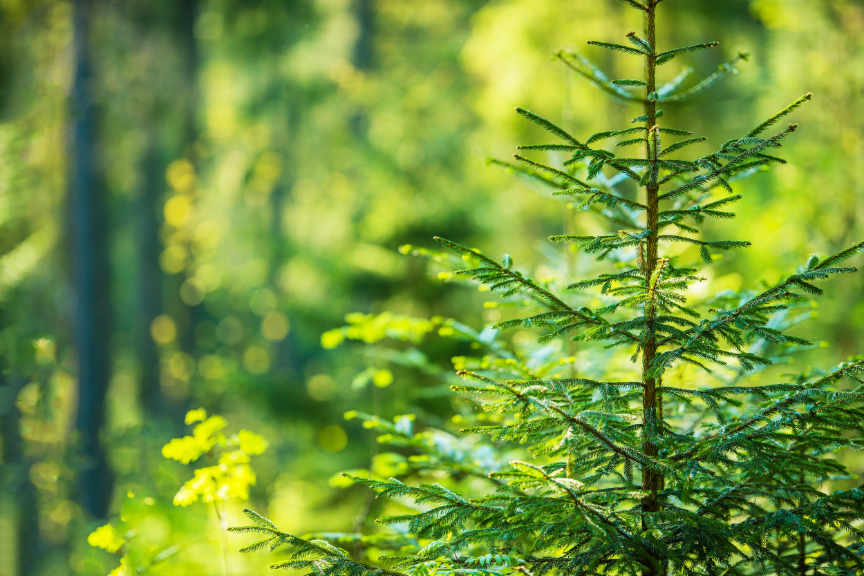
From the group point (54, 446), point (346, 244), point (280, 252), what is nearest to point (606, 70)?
point (346, 244)

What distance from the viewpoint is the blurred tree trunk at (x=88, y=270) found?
10070 millimetres

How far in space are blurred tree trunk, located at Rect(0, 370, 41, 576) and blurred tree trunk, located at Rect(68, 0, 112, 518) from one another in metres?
0.93

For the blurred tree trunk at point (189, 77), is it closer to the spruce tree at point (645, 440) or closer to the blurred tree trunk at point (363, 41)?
the blurred tree trunk at point (363, 41)

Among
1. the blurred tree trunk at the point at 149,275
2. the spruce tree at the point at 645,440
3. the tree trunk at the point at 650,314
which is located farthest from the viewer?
the blurred tree trunk at the point at 149,275

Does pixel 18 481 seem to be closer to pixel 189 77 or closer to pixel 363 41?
pixel 189 77

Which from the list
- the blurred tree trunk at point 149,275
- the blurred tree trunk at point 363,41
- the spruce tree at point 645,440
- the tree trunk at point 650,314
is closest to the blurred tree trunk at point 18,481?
the blurred tree trunk at point 149,275

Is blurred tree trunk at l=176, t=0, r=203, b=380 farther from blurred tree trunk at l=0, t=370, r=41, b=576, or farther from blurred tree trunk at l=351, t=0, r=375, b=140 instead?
blurred tree trunk at l=0, t=370, r=41, b=576

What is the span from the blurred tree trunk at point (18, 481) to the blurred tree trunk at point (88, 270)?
929 millimetres

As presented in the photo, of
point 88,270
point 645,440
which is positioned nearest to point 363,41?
point 88,270

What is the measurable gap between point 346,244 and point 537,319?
522 centimetres

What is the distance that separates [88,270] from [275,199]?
18.7 feet

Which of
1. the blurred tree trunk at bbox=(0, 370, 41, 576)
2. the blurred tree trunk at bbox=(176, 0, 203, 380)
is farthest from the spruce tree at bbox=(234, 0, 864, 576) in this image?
the blurred tree trunk at bbox=(176, 0, 203, 380)

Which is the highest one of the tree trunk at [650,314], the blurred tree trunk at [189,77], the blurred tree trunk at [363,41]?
the blurred tree trunk at [363,41]

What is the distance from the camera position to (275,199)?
1582 cm
